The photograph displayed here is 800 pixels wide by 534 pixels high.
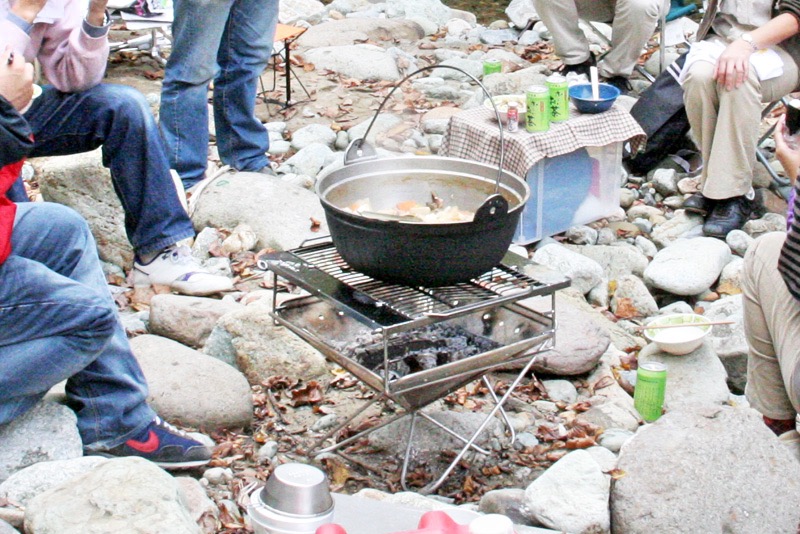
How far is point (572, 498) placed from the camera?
317 cm

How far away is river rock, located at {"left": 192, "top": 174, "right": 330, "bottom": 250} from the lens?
18.1ft

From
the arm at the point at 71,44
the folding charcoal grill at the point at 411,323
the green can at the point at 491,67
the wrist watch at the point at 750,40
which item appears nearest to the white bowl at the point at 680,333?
the folding charcoal grill at the point at 411,323

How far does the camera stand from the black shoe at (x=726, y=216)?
239 inches

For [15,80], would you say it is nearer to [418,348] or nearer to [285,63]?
[418,348]

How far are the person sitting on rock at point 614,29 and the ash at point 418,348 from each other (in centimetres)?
457

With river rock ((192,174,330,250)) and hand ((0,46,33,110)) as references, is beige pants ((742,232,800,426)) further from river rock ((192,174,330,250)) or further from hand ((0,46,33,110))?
hand ((0,46,33,110))

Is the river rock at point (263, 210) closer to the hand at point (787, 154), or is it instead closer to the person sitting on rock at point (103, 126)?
the person sitting on rock at point (103, 126)

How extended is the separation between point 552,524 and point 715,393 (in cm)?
158

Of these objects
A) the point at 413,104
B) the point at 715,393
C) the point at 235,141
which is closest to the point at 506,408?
the point at 715,393

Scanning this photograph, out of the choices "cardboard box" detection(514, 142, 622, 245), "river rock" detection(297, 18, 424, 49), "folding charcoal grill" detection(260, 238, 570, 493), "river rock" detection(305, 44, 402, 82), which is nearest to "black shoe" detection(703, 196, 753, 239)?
"cardboard box" detection(514, 142, 622, 245)

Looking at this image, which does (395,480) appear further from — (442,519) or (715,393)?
(715,393)

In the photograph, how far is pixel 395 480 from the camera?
3.73 metres

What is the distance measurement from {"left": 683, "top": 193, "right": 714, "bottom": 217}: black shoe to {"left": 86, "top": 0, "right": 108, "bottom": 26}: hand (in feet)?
11.7

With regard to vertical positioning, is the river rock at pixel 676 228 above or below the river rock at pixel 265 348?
below
